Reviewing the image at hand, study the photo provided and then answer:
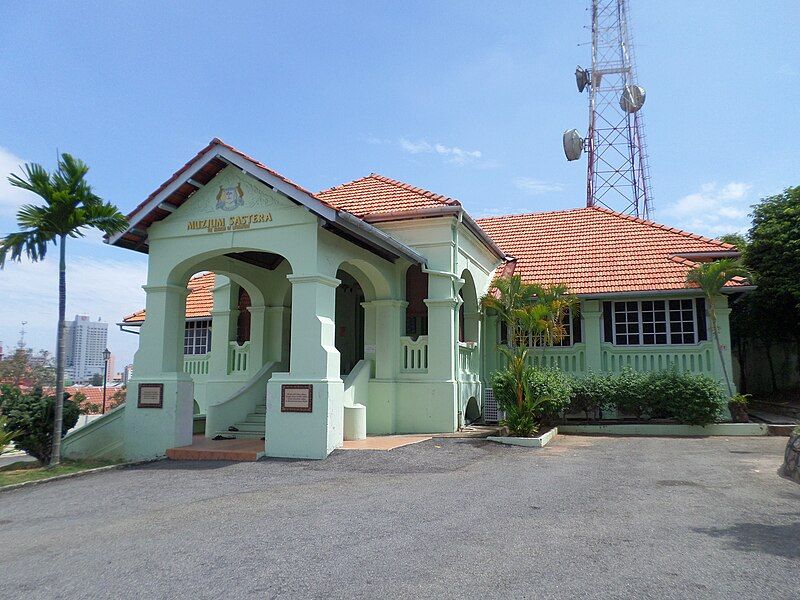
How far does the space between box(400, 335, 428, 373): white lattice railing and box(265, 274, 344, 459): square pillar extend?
307 centimetres

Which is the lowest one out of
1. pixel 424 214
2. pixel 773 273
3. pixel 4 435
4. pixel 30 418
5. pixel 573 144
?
pixel 4 435

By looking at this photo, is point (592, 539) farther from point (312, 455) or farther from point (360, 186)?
point (360, 186)

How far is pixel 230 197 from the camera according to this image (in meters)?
11.9

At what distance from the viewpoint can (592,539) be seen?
553 centimetres

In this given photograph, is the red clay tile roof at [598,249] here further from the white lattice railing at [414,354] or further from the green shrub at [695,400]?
the white lattice railing at [414,354]

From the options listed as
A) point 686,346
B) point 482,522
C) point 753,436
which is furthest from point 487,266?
point 482,522

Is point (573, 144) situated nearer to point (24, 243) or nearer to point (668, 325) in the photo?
point (668, 325)

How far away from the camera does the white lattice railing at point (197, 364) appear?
757 inches

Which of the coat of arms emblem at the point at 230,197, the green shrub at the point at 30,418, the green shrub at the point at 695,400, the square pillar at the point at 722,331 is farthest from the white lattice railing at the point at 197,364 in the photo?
the square pillar at the point at 722,331

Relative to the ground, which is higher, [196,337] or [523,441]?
[196,337]

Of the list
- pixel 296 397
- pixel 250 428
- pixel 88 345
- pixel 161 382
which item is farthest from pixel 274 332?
pixel 88 345

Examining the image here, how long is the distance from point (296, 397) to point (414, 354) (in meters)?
3.79

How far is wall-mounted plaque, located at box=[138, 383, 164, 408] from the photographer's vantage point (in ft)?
38.3

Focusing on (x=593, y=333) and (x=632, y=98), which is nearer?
(x=593, y=333)
